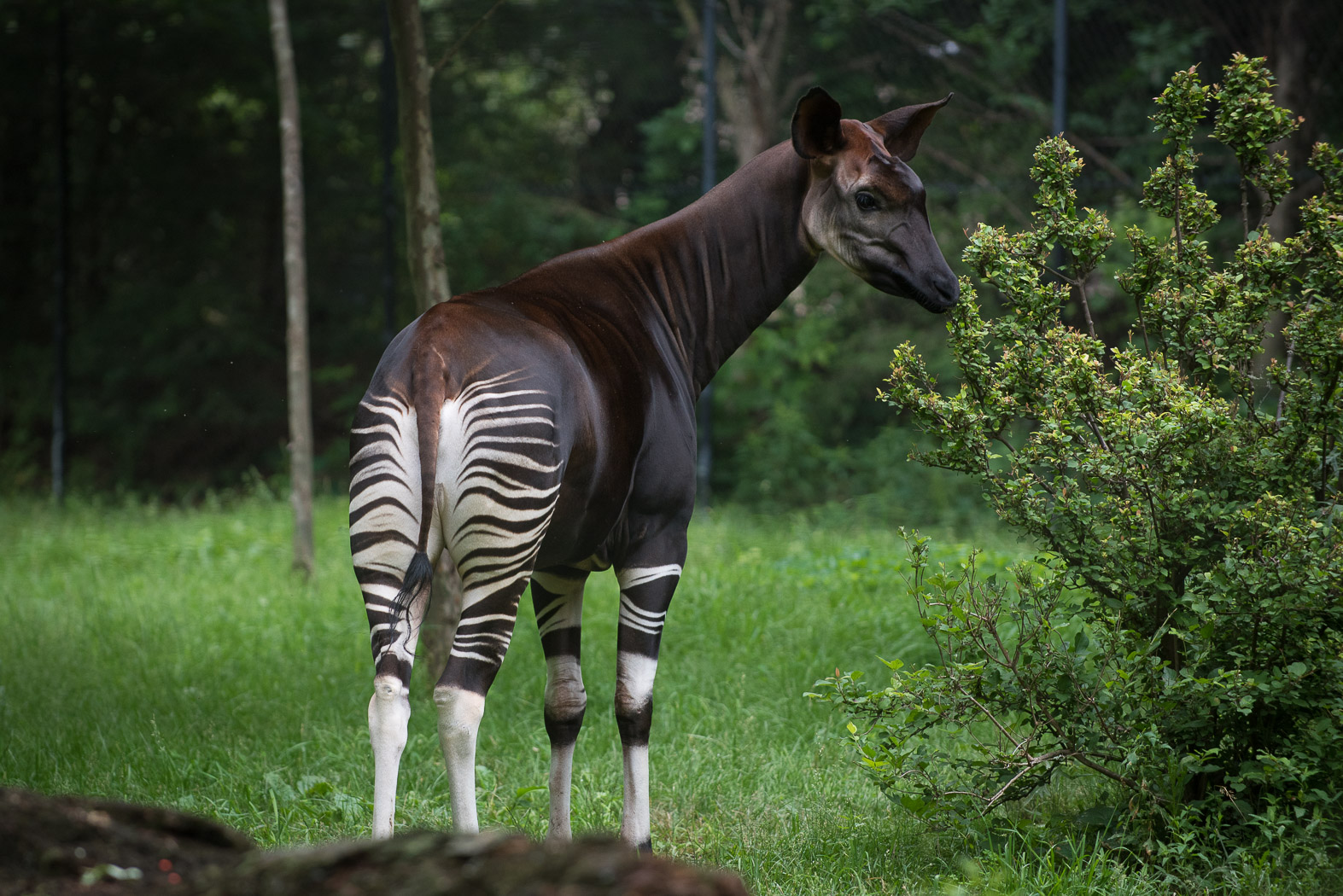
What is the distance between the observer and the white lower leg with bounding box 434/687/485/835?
2.41m

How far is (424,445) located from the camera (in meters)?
2.33

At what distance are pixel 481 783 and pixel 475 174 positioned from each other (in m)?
7.64

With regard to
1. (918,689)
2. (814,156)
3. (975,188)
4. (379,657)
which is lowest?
(918,689)

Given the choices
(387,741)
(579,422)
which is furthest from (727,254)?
(387,741)

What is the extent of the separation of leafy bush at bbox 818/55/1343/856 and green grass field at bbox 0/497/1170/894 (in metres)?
0.31

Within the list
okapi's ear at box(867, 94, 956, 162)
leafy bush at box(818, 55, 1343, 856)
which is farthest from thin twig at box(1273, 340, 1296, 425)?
okapi's ear at box(867, 94, 956, 162)

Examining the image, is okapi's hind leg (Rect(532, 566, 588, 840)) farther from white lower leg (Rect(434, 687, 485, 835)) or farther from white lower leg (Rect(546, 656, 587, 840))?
white lower leg (Rect(434, 687, 485, 835))

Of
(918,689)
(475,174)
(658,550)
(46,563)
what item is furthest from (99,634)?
(475,174)

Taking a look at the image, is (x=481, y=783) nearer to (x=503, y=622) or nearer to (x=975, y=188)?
(x=503, y=622)

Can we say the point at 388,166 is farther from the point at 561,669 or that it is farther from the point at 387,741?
the point at 387,741

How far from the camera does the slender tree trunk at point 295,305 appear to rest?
6277mm

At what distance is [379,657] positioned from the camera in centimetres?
232

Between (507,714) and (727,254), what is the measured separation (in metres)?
1.99

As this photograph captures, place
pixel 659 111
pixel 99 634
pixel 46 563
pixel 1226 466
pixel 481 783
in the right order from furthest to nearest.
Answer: pixel 659 111 < pixel 46 563 < pixel 99 634 < pixel 481 783 < pixel 1226 466
